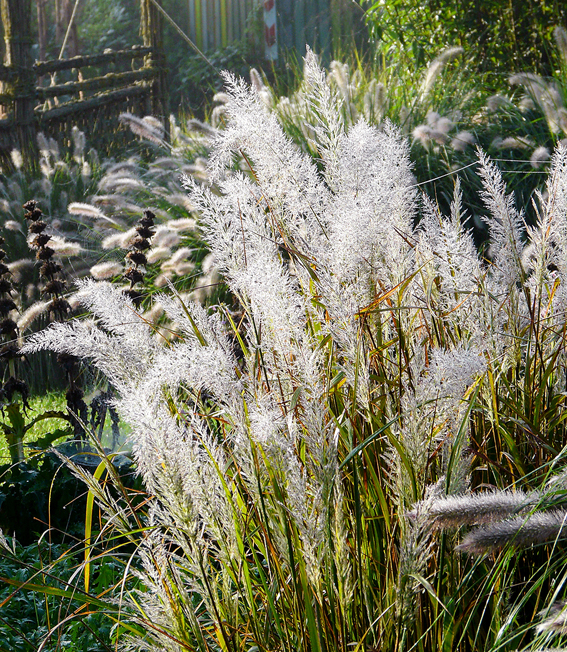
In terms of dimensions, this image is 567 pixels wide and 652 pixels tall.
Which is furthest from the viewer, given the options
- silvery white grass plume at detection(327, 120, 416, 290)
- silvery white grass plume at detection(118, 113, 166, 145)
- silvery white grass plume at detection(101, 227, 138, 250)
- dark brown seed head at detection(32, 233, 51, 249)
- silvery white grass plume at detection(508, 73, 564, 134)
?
silvery white grass plume at detection(118, 113, 166, 145)

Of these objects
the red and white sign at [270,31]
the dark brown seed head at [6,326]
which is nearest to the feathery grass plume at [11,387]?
the dark brown seed head at [6,326]

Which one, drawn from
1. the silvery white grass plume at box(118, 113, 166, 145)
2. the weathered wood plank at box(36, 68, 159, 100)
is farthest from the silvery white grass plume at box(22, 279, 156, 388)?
the weathered wood plank at box(36, 68, 159, 100)

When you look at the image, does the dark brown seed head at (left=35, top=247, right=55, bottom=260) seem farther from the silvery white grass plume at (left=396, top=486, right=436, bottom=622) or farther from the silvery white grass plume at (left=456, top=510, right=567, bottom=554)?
the silvery white grass plume at (left=456, top=510, right=567, bottom=554)

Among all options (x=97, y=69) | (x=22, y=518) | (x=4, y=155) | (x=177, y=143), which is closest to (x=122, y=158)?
(x=4, y=155)

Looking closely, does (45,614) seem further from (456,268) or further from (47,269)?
(47,269)

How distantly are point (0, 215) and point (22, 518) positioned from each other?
3.35 m

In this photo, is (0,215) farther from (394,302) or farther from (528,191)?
(394,302)

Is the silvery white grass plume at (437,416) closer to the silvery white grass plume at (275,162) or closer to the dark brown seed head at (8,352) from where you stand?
the silvery white grass plume at (275,162)

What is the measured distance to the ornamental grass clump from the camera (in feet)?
2.89

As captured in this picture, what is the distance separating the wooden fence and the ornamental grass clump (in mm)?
4927

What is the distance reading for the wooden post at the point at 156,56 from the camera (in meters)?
7.07

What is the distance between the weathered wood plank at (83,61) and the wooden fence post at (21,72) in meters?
0.31

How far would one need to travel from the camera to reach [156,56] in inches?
283

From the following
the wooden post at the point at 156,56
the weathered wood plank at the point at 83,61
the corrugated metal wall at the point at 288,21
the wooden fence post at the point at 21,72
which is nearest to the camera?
the wooden fence post at the point at 21,72
